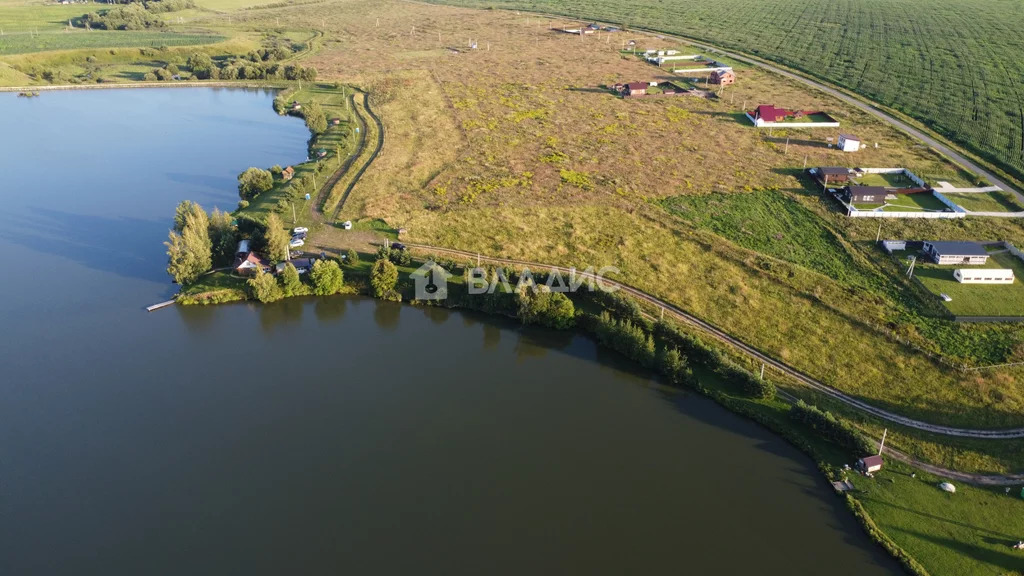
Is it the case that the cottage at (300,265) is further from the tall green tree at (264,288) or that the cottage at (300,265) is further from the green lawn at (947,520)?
the green lawn at (947,520)

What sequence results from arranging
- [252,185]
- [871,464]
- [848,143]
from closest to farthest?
[871,464] → [252,185] → [848,143]

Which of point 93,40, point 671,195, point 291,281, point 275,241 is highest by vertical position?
point 93,40

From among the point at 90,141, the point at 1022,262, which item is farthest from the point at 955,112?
the point at 90,141

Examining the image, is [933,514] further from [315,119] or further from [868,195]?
[315,119]

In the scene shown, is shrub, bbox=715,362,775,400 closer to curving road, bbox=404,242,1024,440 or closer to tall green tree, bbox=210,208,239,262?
curving road, bbox=404,242,1024,440

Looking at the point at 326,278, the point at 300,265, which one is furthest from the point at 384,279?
the point at 300,265
